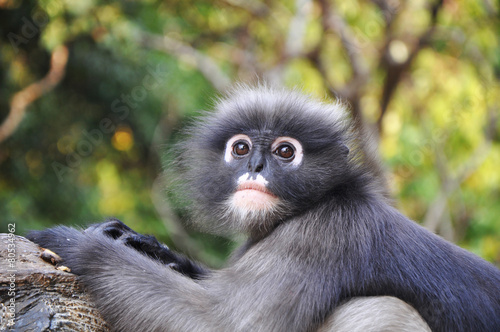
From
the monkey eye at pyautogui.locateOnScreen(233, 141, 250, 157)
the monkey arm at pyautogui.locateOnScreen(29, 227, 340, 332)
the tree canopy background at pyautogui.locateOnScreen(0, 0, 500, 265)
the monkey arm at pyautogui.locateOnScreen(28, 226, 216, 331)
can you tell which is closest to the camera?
the monkey arm at pyautogui.locateOnScreen(29, 227, 340, 332)

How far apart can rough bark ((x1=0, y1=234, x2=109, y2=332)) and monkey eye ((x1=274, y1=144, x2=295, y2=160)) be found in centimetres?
139

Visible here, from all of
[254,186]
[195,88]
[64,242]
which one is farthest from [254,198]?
[195,88]

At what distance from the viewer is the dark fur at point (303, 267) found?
356 cm

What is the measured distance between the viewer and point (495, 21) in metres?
10.4

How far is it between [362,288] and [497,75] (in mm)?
7992

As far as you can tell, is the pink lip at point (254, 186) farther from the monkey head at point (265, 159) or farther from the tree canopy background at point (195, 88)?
the tree canopy background at point (195, 88)

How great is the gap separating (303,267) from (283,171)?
2.08 feet

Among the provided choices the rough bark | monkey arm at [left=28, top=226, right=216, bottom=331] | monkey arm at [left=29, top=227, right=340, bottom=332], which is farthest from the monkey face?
the rough bark

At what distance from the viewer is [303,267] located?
11.8 feet

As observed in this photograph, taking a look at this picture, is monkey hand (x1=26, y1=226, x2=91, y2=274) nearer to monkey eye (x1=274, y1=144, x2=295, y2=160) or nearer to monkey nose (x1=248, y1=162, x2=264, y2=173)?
monkey nose (x1=248, y1=162, x2=264, y2=173)

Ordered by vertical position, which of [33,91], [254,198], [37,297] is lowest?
[37,297]

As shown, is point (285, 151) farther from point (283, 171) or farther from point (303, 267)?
point (303, 267)

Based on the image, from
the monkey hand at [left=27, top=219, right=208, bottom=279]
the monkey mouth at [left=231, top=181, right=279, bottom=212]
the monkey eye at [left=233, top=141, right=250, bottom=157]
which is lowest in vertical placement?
the monkey hand at [left=27, top=219, right=208, bottom=279]

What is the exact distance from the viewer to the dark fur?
140 inches
